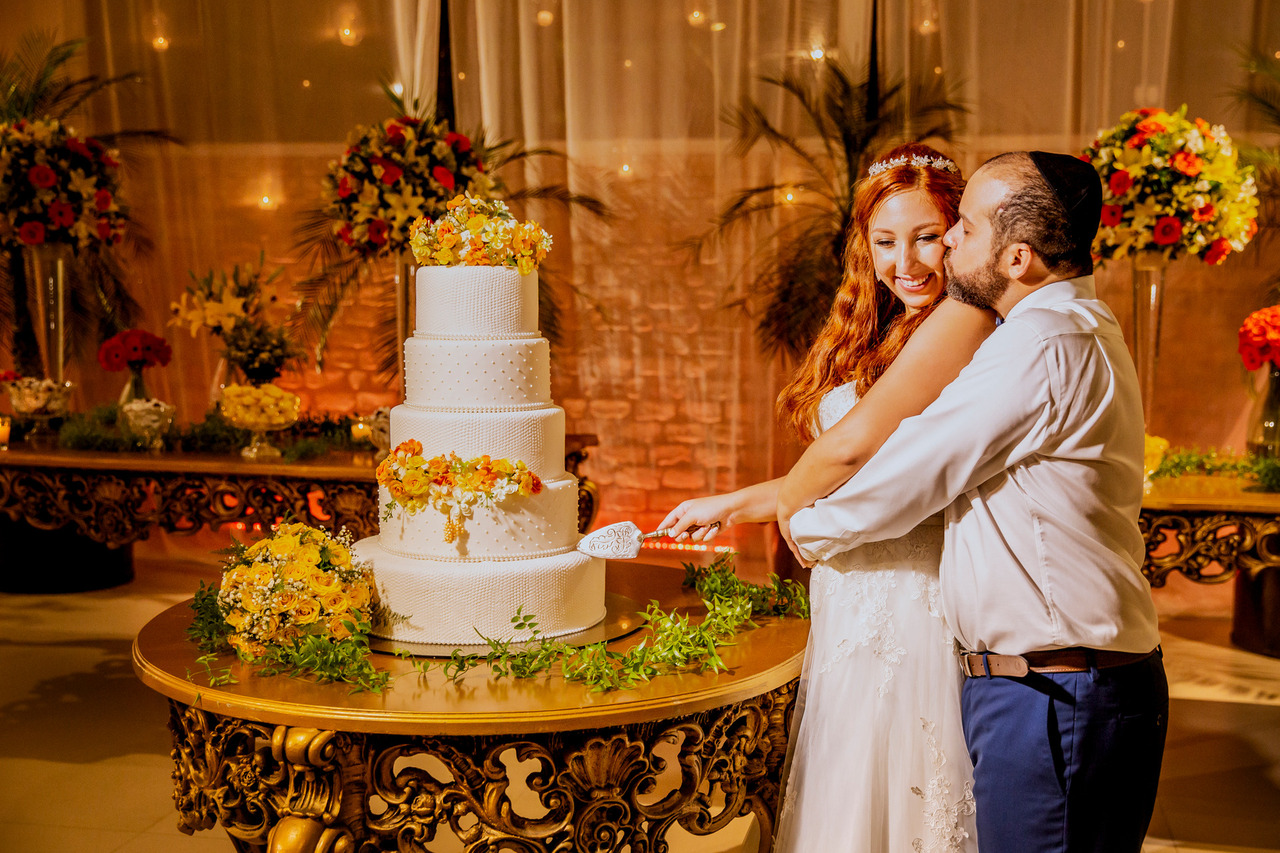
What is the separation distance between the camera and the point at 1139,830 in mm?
1868

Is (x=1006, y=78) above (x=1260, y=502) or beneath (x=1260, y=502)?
above

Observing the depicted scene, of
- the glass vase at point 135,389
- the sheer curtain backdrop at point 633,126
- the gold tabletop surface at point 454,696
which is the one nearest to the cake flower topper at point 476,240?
the gold tabletop surface at point 454,696

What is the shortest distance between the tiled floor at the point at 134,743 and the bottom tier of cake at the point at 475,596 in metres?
1.33

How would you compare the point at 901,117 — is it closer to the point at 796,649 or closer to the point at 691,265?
the point at 691,265

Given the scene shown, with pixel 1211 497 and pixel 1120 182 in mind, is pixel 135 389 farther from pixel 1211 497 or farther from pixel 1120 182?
pixel 1211 497

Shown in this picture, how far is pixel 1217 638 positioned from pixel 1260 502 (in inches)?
89.1

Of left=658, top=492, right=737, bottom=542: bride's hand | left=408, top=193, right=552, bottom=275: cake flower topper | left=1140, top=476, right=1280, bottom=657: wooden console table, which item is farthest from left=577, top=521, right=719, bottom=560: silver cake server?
left=1140, top=476, right=1280, bottom=657: wooden console table

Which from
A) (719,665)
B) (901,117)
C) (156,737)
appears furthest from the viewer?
(901,117)

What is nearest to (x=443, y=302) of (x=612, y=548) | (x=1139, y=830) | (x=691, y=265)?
(x=612, y=548)

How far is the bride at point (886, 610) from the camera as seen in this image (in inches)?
80.5

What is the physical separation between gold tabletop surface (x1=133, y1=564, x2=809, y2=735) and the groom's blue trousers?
70 cm

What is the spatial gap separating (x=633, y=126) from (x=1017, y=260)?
5516 millimetres

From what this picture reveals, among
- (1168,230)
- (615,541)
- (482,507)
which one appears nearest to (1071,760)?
(615,541)

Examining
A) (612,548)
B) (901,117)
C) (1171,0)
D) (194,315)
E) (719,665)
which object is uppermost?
(1171,0)
